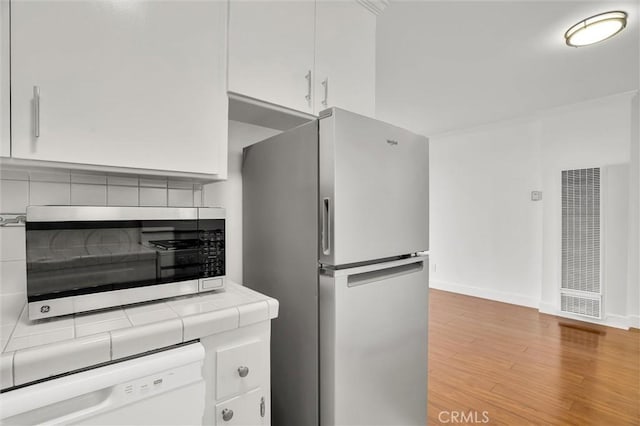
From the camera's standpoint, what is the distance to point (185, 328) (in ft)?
2.87

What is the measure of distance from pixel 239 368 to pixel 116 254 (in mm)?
538

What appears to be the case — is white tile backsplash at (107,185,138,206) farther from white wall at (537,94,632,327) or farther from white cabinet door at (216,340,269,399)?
white wall at (537,94,632,327)

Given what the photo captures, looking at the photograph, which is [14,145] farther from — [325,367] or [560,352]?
[560,352]

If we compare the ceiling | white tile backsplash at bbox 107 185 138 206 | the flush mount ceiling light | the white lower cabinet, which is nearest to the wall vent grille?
the ceiling

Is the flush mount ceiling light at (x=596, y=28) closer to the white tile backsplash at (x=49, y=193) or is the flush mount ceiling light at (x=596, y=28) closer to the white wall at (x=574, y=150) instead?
the white wall at (x=574, y=150)

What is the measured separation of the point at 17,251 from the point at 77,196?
27 cm

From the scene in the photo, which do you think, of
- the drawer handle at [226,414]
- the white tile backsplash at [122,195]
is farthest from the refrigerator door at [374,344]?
the white tile backsplash at [122,195]

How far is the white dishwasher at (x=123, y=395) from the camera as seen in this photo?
0.65 m

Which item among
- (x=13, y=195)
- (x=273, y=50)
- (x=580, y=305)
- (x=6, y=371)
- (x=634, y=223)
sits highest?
(x=273, y=50)

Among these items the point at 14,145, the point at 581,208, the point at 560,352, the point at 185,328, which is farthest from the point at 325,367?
the point at 581,208

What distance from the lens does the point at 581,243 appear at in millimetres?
3451

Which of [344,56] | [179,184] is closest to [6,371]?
[179,184]

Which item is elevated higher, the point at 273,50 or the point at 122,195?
the point at 273,50

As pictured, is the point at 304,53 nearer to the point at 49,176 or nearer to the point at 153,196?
the point at 153,196
